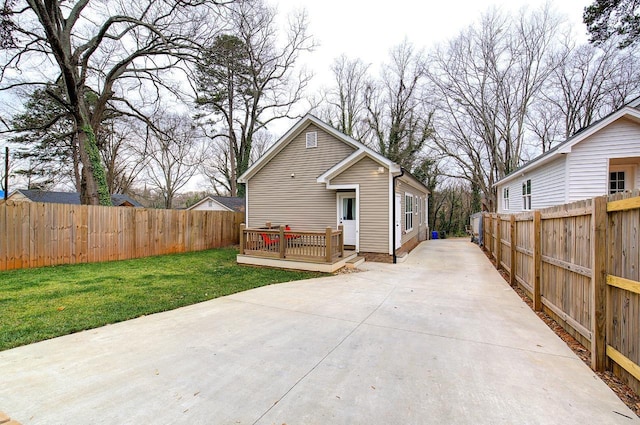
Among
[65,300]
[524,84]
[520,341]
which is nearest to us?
[520,341]

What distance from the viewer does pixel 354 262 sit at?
9.02 meters

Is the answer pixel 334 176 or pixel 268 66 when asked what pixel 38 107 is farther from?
pixel 334 176

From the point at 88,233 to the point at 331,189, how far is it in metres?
8.51

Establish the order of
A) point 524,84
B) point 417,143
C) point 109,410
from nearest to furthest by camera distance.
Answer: point 109,410 → point 524,84 → point 417,143

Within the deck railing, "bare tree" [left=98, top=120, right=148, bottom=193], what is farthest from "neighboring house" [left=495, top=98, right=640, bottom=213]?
"bare tree" [left=98, top=120, right=148, bottom=193]

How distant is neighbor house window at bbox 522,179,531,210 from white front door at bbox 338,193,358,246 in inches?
296

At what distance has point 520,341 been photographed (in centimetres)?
363

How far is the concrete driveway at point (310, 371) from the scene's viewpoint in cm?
223

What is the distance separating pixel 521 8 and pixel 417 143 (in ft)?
33.2

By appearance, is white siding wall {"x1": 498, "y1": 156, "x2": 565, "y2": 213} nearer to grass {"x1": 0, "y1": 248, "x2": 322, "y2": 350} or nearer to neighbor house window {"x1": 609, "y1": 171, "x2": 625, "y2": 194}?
neighbor house window {"x1": 609, "y1": 171, "x2": 625, "y2": 194}

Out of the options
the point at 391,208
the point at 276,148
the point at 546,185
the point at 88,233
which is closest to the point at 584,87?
the point at 546,185

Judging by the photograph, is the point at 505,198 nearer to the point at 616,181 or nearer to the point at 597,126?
the point at 616,181

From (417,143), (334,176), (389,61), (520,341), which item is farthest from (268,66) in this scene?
(520,341)

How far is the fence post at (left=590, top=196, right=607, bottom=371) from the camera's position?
9.30 ft
